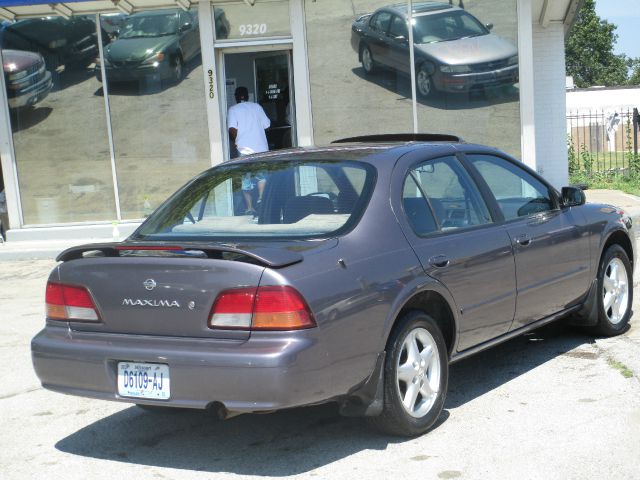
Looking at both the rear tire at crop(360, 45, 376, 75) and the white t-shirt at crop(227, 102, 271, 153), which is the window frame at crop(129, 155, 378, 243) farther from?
the rear tire at crop(360, 45, 376, 75)

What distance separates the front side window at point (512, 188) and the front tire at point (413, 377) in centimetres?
126

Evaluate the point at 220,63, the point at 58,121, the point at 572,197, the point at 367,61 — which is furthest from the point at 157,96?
the point at 572,197

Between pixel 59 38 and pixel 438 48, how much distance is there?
5.66 meters

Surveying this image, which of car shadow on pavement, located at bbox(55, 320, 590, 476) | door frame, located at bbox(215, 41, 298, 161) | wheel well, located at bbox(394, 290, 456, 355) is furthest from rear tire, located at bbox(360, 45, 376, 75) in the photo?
wheel well, located at bbox(394, 290, 456, 355)

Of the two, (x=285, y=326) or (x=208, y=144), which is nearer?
(x=285, y=326)

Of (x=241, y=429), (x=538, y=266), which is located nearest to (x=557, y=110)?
(x=538, y=266)

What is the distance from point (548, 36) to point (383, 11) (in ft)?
15.0

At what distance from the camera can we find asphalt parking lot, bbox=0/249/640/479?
457 centimetres

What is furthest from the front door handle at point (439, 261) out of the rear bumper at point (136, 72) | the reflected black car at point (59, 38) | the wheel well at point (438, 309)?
the reflected black car at point (59, 38)

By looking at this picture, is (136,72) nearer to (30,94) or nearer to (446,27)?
(30,94)

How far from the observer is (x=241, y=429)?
5336 mm

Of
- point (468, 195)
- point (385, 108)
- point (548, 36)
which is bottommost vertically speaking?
point (468, 195)

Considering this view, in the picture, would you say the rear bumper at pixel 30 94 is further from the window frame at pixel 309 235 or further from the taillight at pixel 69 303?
the taillight at pixel 69 303

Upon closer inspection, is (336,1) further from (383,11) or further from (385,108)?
(385,108)
